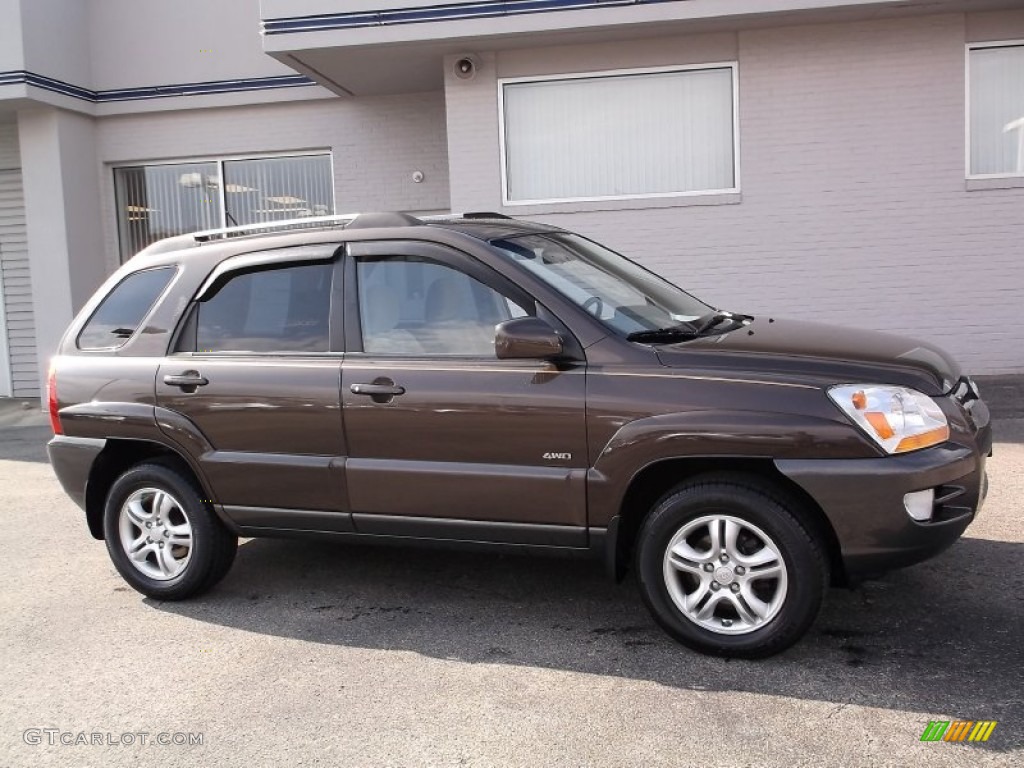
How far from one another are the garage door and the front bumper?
38.6ft

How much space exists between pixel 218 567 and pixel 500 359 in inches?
76.4

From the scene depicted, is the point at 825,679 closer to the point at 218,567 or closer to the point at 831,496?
the point at 831,496

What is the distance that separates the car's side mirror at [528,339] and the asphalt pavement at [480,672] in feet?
4.21

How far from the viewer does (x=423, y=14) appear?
30.0 feet

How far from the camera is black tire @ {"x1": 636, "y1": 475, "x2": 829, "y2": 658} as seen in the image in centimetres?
368

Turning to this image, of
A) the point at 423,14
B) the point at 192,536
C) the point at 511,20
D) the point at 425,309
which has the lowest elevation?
the point at 192,536

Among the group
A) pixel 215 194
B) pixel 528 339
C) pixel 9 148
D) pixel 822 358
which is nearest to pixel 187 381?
pixel 528 339

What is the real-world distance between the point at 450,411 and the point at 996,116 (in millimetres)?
8030

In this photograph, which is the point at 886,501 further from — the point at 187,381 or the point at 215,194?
the point at 215,194

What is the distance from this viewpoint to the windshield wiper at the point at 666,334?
161 inches

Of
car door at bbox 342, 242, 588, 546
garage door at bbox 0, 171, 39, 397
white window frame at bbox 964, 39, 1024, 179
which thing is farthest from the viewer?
garage door at bbox 0, 171, 39, 397

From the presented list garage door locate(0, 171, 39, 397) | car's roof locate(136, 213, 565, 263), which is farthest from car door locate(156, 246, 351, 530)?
garage door locate(0, 171, 39, 397)

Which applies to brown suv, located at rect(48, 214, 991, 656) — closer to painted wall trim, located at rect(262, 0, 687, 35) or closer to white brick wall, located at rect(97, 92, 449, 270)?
painted wall trim, located at rect(262, 0, 687, 35)

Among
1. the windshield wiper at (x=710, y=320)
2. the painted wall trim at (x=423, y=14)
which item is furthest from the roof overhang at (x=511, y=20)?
the windshield wiper at (x=710, y=320)
